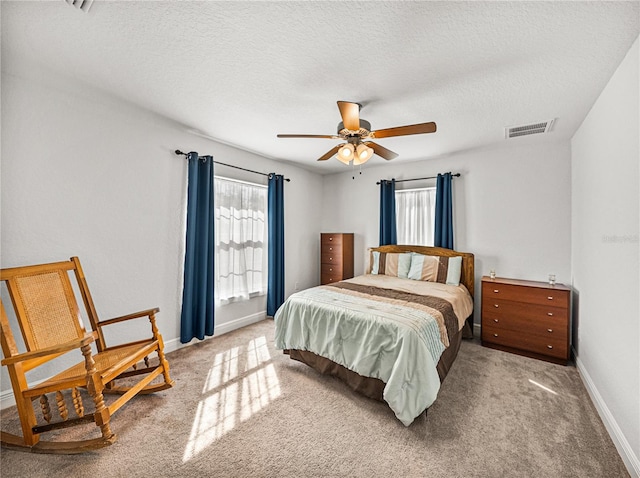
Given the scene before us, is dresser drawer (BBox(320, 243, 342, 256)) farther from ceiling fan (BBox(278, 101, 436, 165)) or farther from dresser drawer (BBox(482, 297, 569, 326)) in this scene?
ceiling fan (BBox(278, 101, 436, 165))

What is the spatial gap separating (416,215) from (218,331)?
→ 344 centimetres

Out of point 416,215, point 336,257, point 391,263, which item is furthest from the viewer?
point 336,257

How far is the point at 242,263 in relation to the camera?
3.94m

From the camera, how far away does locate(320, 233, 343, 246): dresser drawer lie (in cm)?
492

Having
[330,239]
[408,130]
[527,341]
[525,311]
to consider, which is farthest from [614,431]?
[330,239]

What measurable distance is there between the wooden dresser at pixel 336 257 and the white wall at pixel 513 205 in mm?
1424

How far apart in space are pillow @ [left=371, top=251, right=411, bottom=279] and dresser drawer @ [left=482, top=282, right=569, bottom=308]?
106 centimetres

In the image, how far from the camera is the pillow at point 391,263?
13.5ft

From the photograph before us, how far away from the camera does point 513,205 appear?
3.66 meters

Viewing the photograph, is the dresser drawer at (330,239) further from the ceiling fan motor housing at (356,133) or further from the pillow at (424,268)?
the ceiling fan motor housing at (356,133)

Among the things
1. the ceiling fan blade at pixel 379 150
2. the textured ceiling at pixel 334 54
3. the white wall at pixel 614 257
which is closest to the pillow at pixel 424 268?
the white wall at pixel 614 257

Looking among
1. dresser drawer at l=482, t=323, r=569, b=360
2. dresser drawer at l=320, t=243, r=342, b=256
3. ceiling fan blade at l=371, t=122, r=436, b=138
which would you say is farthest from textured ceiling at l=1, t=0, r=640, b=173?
dresser drawer at l=320, t=243, r=342, b=256

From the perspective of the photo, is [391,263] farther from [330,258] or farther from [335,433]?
[335,433]

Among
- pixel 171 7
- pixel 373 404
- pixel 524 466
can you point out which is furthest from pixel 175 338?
pixel 524 466
